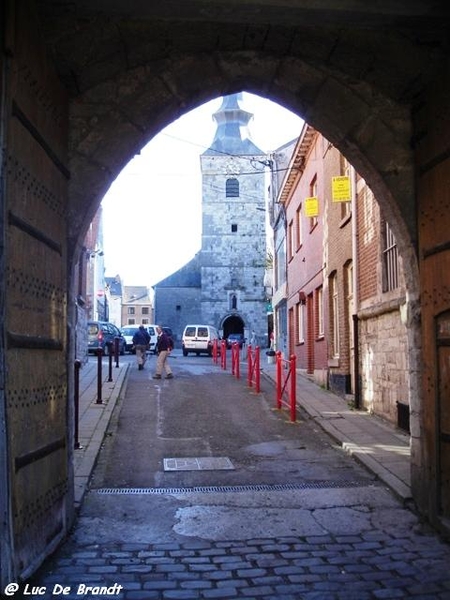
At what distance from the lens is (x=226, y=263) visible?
57062 mm

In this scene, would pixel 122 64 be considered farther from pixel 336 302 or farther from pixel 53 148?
pixel 336 302

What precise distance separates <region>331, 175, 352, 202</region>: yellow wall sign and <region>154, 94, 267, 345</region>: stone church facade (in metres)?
42.6

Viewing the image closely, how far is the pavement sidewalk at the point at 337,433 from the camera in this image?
7.00 metres

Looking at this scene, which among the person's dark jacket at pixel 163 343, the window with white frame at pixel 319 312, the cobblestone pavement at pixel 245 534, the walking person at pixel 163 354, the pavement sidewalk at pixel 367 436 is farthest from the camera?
the person's dark jacket at pixel 163 343

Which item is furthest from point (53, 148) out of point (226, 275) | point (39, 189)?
point (226, 275)

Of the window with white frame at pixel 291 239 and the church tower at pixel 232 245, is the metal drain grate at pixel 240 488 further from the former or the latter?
the church tower at pixel 232 245

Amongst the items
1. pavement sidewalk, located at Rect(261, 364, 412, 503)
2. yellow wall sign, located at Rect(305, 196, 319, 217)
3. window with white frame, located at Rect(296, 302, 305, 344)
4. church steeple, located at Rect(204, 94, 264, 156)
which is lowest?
pavement sidewalk, located at Rect(261, 364, 412, 503)

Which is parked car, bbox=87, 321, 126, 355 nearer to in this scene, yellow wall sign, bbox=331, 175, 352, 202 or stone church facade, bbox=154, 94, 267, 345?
yellow wall sign, bbox=331, 175, 352, 202

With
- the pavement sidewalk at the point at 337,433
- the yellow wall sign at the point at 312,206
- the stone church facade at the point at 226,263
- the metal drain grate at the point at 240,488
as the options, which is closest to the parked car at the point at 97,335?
the pavement sidewalk at the point at 337,433

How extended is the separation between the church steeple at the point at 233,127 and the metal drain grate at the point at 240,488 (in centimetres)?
5563

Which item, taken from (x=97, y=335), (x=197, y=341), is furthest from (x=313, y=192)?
(x=197, y=341)

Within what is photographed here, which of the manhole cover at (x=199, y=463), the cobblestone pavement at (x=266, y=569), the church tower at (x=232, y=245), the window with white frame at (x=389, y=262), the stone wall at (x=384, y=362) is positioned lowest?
the cobblestone pavement at (x=266, y=569)

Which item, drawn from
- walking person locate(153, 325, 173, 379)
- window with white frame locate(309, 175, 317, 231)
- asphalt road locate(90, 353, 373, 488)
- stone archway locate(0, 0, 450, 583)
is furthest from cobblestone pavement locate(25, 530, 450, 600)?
window with white frame locate(309, 175, 317, 231)

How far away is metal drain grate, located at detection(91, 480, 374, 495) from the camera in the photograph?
658 centimetres
